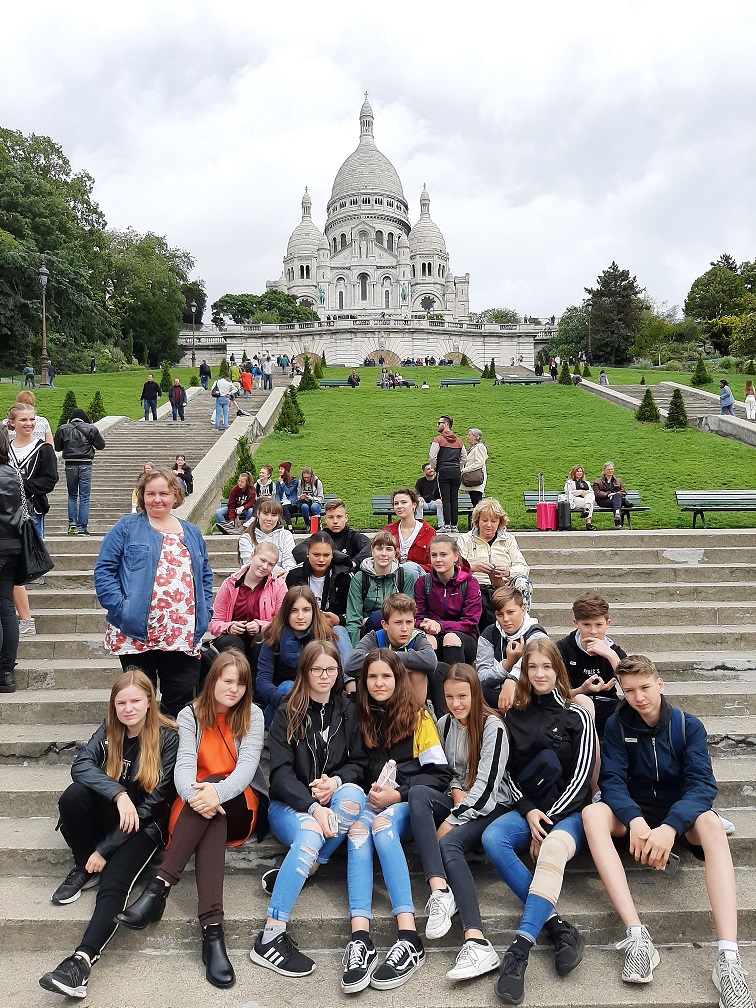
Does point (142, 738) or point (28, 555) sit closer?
point (142, 738)

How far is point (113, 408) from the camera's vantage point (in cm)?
2195

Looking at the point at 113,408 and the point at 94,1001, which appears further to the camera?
the point at 113,408

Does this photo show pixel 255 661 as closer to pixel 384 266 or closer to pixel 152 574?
pixel 152 574

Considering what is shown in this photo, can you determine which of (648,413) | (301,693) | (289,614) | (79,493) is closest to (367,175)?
(648,413)

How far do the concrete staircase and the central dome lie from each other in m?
103

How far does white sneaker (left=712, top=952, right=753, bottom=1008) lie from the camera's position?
9.45ft

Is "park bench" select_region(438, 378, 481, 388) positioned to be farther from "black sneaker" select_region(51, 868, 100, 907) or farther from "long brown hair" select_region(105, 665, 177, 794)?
"black sneaker" select_region(51, 868, 100, 907)

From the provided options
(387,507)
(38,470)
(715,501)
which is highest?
(38,470)

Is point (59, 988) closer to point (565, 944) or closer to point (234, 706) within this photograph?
point (234, 706)

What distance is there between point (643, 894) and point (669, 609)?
3.20 metres

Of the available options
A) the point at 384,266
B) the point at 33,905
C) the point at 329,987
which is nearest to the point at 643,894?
the point at 329,987

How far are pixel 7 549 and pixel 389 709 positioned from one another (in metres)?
2.86

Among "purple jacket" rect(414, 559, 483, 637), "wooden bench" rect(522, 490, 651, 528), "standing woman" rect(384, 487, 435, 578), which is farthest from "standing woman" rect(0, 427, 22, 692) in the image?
"wooden bench" rect(522, 490, 651, 528)

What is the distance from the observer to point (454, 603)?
4.84m
